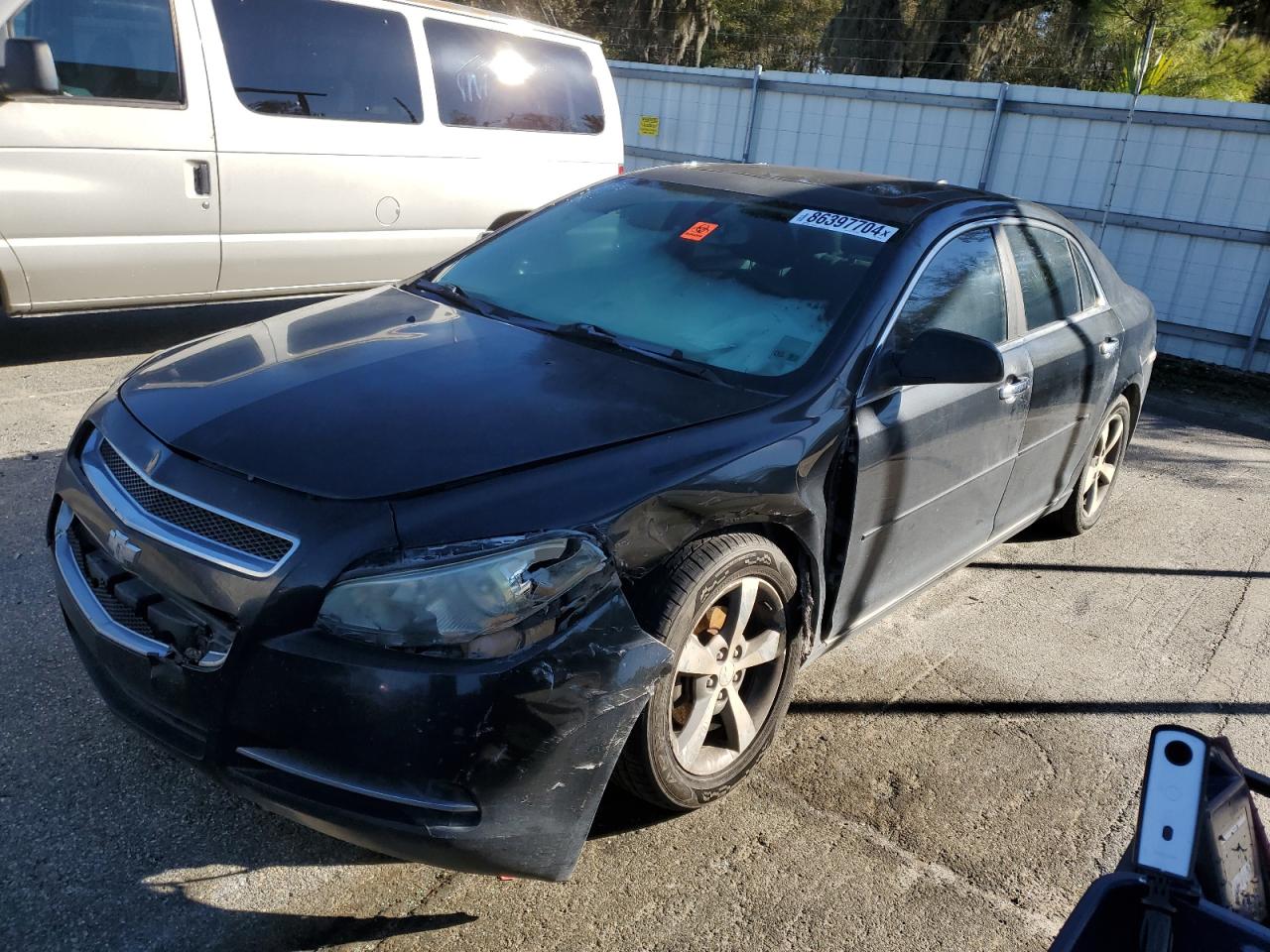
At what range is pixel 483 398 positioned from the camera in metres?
2.80

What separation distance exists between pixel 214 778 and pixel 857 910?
1.54 meters

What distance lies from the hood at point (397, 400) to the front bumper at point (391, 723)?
20cm

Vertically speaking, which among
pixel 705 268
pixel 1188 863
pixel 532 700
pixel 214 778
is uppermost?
pixel 705 268

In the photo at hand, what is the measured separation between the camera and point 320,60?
653cm

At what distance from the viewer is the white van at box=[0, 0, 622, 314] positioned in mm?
5539

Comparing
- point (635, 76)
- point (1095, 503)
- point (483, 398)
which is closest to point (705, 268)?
point (483, 398)

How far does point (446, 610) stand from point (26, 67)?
4504 mm

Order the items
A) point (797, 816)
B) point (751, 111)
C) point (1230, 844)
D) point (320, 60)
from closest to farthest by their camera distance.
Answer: point (1230, 844)
point (797, 816)
point (320, 60)
point (751, 111)

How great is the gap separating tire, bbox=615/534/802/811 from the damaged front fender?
1.04 feet

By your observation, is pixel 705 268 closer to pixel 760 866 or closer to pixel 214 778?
pixel 760 866

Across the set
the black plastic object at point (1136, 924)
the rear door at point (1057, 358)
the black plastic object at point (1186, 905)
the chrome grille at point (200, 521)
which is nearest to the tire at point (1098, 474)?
the rear door at point (1057, 358)

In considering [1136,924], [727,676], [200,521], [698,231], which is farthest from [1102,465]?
[200,521]

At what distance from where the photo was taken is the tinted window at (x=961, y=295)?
3445mm

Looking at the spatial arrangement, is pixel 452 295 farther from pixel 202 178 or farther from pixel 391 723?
pixel 202 178
